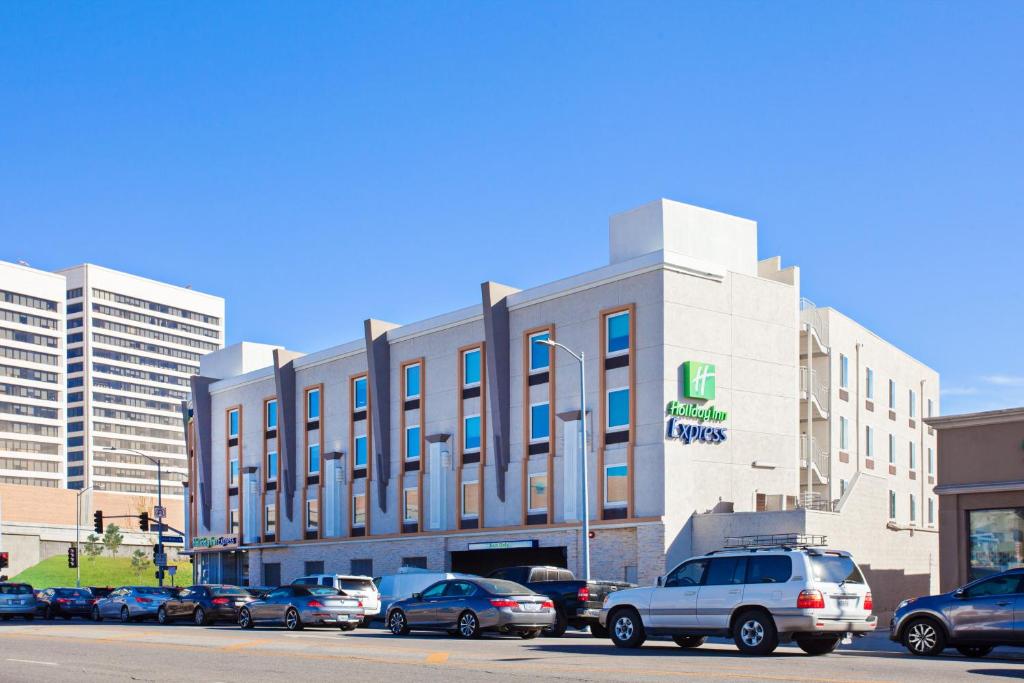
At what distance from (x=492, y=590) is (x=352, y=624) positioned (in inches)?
301

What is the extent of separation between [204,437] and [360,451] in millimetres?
15732

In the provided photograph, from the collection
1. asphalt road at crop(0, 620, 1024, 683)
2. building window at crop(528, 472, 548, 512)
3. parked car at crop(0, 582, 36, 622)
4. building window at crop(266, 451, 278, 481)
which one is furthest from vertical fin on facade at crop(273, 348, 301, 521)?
asphalt road at crop(0, 620, 1024, 683)

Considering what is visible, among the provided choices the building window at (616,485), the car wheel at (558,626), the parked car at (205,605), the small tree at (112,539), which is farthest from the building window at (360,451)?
the small tree at (112,539)

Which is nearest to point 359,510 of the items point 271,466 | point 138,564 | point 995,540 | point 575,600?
point 271,466

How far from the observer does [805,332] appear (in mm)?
52250

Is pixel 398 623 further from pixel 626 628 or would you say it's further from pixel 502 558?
pixel 502 558

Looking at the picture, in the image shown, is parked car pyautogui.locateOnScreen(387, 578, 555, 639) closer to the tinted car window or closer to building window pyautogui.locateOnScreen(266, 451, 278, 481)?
the tinted car window

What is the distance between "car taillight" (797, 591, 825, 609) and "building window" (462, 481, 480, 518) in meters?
31.2

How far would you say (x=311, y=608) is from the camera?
33.4 meters

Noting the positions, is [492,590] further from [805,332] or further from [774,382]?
[805,332]

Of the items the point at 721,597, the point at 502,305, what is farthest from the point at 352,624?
the point at 502,305

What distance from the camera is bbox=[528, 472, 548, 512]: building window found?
48.3 meters

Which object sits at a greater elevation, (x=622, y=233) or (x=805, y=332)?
(x=622, y=233)

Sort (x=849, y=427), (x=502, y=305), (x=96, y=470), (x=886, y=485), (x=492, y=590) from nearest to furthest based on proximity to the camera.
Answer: (x=492, y=590) < (x=886, y=485) < (x=502, y=305) < (x=849, y=427) < (x=96, y=470)
